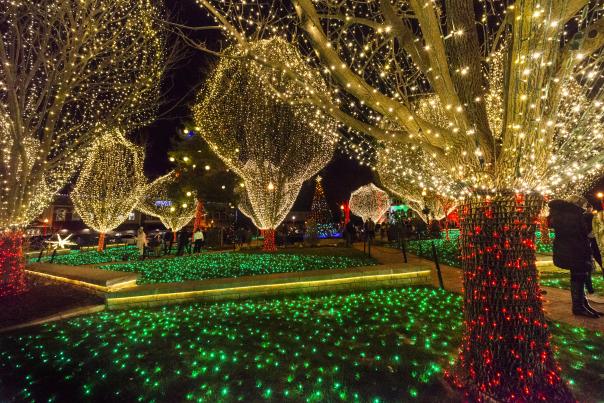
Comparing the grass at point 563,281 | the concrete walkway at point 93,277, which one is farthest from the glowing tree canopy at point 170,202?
the grass at point 563,281

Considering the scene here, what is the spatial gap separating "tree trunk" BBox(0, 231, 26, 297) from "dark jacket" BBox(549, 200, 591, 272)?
1072 cm

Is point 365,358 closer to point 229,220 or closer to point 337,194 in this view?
point 229,220

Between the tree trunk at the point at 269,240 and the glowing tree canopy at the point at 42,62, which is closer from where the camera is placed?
the glowing tree canopy at the point at 42,62

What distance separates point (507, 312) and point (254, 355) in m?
2.85

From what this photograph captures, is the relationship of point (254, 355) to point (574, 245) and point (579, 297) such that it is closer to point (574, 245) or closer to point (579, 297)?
point (574, 245)

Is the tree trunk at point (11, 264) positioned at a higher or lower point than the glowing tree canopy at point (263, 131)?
lower

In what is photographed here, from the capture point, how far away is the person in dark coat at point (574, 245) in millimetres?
4777

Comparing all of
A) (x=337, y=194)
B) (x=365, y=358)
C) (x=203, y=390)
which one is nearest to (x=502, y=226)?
(x=365, y=358)

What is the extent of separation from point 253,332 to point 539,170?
4167mm

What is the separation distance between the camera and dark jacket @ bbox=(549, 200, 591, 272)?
4770mm

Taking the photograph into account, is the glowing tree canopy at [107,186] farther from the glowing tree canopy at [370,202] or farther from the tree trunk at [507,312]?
the glowing tree canopy at [370,202]

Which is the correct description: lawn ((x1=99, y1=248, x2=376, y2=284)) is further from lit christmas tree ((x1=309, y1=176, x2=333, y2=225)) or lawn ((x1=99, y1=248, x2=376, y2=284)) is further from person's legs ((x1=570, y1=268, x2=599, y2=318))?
lit christmas tree ((x1=309, y1=176, x2=333, y2=225))

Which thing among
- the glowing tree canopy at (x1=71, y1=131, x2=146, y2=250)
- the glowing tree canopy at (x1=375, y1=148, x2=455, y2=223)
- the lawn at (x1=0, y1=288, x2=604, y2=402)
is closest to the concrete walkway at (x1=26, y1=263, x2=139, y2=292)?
the lawn at (x1=0, y1=288, x2=604, y2=402)

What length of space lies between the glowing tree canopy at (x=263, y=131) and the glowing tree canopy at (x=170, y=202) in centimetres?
854
